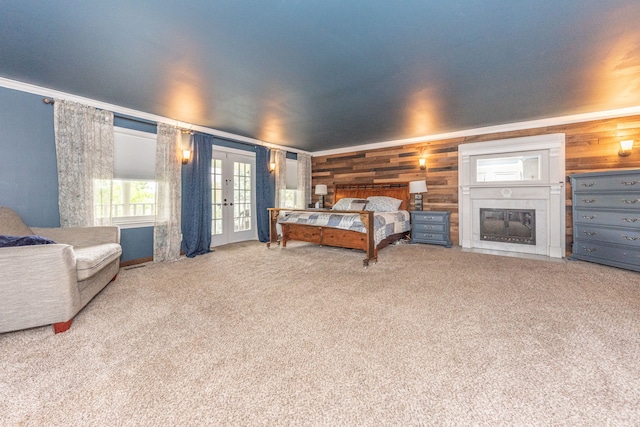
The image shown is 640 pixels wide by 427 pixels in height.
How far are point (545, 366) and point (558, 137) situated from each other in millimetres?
4618

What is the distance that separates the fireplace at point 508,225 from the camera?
191 inches

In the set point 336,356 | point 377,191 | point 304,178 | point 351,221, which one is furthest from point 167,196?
point 377,191

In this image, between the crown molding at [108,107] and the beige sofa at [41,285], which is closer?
the beige sofa at [41,285]

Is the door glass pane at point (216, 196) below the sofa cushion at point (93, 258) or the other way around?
the other way around

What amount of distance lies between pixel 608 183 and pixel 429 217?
2.61 metres

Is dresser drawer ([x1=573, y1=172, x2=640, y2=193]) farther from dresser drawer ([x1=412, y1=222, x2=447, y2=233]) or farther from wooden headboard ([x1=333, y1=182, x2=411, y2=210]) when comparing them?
wooden headboard ([x1=333, y1=182, x2=411, y2=210])

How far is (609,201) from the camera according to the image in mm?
3736

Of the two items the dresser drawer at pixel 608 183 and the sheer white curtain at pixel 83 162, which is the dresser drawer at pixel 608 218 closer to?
the dresser drawer at pixel 608 183

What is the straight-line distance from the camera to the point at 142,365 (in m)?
1.63

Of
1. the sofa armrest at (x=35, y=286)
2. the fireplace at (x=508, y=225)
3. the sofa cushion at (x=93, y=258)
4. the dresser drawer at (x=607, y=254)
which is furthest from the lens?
the fireplace at (x=508, y=225)

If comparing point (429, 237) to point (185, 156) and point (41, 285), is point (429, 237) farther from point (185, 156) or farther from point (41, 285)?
point (41, 285)

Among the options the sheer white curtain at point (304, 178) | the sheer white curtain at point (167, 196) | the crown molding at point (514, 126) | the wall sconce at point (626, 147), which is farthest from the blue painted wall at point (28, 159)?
the wall sconce at point (626, 147)

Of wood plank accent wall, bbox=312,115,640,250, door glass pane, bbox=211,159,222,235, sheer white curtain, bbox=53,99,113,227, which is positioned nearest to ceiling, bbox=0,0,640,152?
sheer white curtain, bbox=53,99,113,227

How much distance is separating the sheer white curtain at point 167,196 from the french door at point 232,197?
1.04 metres
